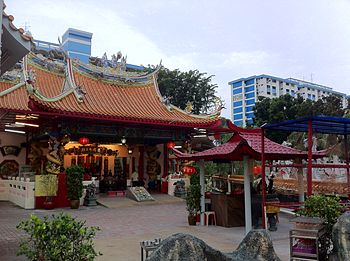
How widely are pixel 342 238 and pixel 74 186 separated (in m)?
11.4

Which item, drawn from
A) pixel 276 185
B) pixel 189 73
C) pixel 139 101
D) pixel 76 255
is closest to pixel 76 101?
pixel 139 101

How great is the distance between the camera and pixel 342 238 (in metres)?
4.70

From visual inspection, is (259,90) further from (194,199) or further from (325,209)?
(325,209)

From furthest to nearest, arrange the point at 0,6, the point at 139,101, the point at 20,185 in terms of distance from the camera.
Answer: the point at 139,101, the point at 20,185, the point at 0,6

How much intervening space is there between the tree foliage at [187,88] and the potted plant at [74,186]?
20.7m

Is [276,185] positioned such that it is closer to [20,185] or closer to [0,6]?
[20,185]

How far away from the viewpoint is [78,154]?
65.7 feet

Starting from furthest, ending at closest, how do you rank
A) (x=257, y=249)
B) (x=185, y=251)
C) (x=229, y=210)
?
(x=229, y=210) < (x=257, y=249) < (x=185, y=251)

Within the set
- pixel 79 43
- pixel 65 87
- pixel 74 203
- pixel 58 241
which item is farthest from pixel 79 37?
pixel 58 241

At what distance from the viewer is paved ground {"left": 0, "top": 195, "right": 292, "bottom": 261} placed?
24.3 ft

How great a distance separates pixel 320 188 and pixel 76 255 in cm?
1417

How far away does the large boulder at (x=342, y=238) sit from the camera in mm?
4631

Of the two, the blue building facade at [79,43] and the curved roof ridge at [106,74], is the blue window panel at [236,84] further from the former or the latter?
the curved roof ridge at [106,74]

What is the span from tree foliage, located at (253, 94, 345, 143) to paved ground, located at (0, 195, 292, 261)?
18269mm
